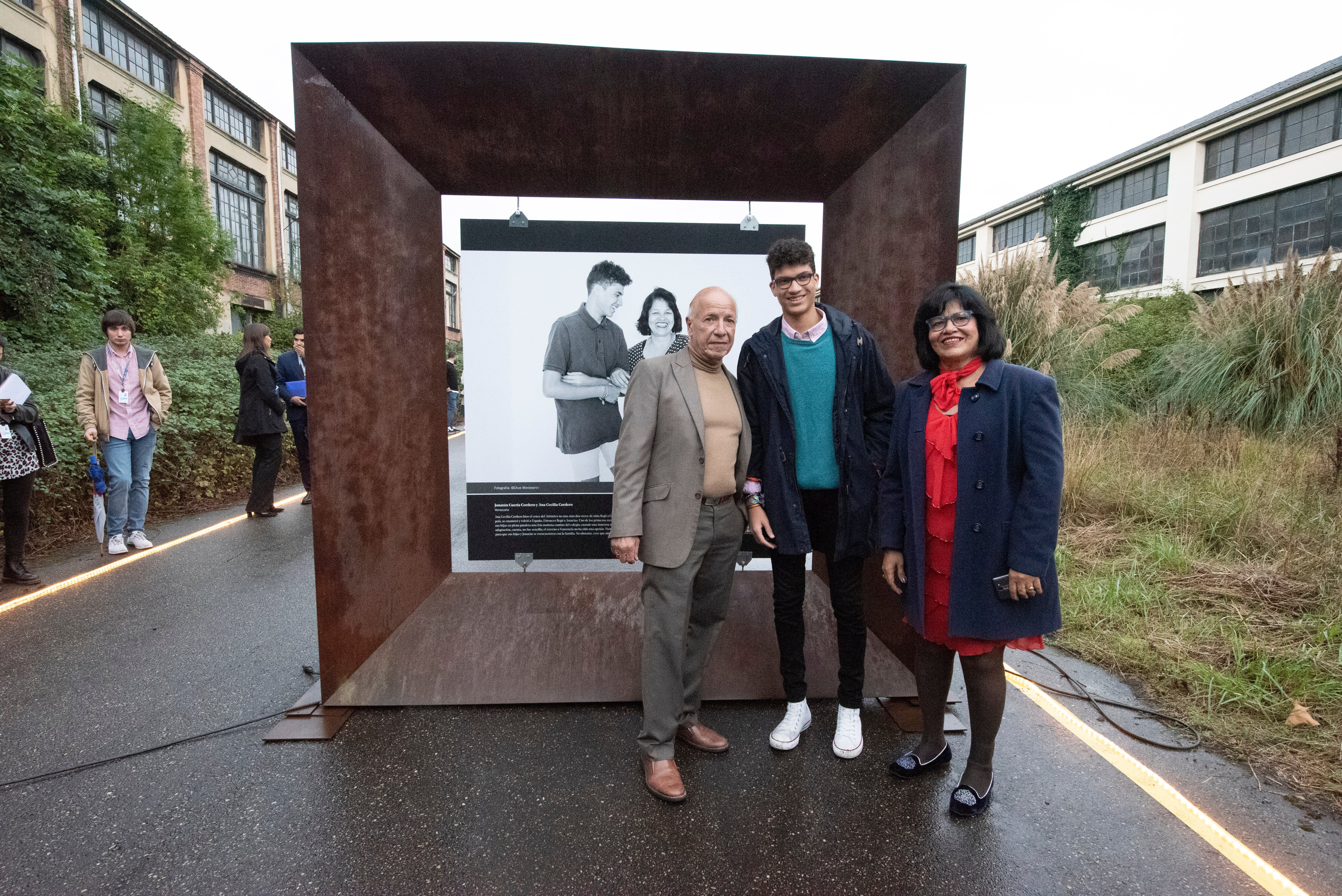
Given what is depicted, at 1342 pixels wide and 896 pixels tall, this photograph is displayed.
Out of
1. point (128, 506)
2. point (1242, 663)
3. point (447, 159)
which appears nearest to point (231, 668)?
point (447, 159)

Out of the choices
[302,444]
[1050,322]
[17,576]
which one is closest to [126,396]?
[17,576]

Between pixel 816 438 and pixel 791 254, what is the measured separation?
0.68 m

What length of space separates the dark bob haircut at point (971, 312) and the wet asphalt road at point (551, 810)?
1580 millimetres

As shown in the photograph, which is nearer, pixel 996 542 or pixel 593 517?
pixel 996 542

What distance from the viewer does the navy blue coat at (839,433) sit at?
253cm

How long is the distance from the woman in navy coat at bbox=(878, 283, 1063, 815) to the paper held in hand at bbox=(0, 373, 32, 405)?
17.9ft

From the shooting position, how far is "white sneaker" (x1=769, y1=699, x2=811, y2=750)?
270 cm

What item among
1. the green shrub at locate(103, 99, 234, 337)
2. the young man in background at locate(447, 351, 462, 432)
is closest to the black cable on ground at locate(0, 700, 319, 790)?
the young man in background at locate(447, 351, 462, 432)

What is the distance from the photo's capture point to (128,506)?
5.70m

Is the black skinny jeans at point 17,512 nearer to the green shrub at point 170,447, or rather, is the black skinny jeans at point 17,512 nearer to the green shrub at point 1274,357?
the green shrub at point 170,447

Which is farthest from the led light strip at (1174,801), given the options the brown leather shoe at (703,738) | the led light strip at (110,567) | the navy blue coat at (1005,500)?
the led light strip at (110,567)

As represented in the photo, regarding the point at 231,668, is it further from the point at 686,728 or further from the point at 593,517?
the point at 686,728

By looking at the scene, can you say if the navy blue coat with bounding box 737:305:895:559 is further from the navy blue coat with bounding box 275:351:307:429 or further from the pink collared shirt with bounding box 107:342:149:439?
the navy blue coat with bounding box 275:351:307:429

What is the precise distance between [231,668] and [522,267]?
251 centimetres
